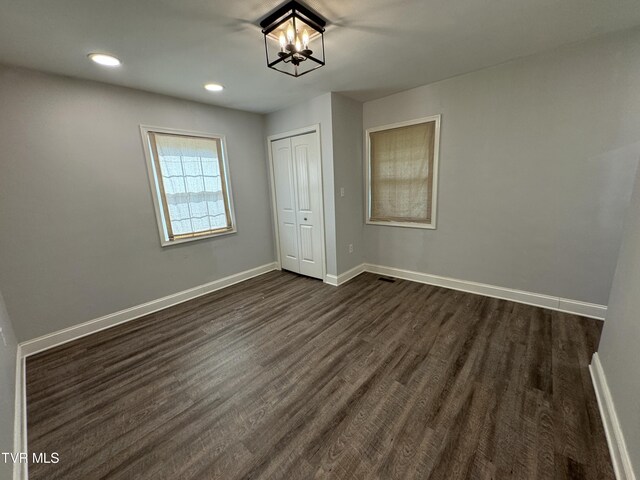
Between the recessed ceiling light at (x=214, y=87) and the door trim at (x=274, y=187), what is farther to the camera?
the door trim at (x=274, y=187)

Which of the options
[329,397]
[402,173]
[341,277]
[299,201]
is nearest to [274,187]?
[299,201]

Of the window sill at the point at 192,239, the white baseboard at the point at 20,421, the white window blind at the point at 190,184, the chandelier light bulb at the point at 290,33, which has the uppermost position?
the chandelier light bulb at the point at 290,33

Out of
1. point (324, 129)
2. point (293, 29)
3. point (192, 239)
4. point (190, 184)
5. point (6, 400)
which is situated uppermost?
point (293, 29)

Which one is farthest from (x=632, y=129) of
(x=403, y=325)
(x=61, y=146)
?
(x=61, y=146)

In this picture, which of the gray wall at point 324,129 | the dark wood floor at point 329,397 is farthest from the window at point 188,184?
the dark wood floor at point 329,397

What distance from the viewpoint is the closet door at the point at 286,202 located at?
368cm

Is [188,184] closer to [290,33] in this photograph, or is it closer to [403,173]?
[290,33]

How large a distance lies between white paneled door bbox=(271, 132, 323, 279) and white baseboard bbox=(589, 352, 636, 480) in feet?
8.93

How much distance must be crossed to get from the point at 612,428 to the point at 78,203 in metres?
4.18

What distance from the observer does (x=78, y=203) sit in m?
2.38

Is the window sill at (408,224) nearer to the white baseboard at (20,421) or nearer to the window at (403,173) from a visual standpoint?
the window at (403,173)

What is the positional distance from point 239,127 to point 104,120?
153 cm

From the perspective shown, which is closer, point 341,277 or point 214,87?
point 214,87

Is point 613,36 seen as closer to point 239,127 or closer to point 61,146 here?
point 239,127
